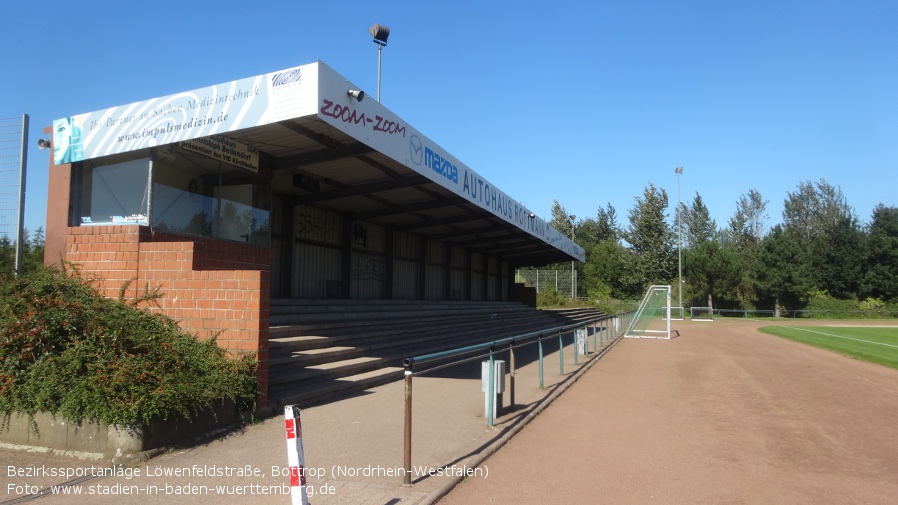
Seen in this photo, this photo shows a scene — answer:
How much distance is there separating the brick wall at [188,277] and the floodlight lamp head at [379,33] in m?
6.65

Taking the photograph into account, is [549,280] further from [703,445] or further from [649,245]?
[703,445]

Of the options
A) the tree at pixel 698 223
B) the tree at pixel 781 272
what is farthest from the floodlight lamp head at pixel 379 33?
the tree at pixel 698 223

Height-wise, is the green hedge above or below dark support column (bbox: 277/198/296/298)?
below

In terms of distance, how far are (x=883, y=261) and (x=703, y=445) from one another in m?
69.0

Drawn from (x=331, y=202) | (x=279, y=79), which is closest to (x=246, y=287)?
(x=279, y=79)

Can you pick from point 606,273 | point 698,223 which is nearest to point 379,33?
point 606,273

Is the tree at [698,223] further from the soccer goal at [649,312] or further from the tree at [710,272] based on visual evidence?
the soccer goal at [649,312]

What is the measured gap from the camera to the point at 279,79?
8.36 meters

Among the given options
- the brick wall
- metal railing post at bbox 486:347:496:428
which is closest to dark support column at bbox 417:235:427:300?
the brick wall

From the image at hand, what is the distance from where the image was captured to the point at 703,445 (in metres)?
7.27

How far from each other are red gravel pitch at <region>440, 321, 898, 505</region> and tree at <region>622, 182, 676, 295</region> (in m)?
50.3

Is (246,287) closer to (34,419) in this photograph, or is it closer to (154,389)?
(154,389)

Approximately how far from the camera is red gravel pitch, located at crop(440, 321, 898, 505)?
5.46 meters

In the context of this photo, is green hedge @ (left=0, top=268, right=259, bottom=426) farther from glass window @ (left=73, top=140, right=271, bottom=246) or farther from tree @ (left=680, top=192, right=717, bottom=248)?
tree @ (left=680, top=192, right=717, bottom=248)
